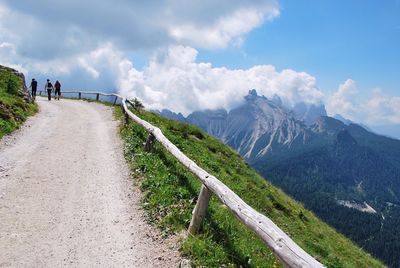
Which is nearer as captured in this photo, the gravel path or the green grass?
the gravel path

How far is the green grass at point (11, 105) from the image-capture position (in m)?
22.4

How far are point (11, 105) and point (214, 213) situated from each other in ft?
69.8

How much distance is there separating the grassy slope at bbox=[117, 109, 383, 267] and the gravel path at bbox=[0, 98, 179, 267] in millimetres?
587

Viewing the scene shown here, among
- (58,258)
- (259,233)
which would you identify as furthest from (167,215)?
(259,233)

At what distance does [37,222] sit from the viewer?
35.4 ft

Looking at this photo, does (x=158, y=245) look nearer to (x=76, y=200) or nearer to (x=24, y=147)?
(x=76, y=200)

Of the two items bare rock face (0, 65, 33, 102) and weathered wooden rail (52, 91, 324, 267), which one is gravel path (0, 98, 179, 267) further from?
bare rock face (0, 65, 33, 102)

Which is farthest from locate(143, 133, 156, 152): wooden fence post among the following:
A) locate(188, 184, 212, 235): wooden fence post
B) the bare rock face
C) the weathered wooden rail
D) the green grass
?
the bare rock face

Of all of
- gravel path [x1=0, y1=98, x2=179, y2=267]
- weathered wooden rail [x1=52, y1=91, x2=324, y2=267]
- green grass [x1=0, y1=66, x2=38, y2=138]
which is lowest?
gravel path [x1=0, y1=98, x2=179, y2=267]

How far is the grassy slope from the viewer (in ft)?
31.4

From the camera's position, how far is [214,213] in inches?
466

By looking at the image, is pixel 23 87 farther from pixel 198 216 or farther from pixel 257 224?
pixel 257 224

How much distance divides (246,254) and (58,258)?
4.66m

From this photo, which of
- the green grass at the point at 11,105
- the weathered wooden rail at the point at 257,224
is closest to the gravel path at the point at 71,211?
the weathered wooden rail at the point at 257,224
